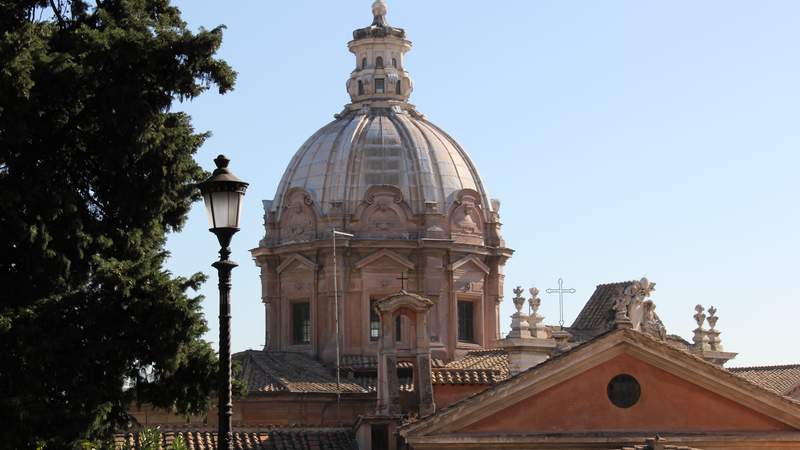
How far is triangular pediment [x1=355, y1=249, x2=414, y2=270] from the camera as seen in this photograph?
194 ft

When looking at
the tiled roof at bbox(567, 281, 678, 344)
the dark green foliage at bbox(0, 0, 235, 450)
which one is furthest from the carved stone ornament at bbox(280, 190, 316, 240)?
the dark green foliage at bbox(0, 0, 235, 450)

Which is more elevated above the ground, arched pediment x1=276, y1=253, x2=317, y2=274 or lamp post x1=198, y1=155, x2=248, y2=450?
arched pediment x1=276, y1=253, x2=317, y2=274

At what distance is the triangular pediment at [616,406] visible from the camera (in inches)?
1457

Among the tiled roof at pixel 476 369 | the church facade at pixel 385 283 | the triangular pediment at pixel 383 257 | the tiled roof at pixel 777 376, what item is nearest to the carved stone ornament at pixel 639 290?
the church facade at pixel 385 283

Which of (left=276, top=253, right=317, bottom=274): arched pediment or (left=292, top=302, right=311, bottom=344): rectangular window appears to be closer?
(left=276, top=253, right=317, bottom=274): arched pediment

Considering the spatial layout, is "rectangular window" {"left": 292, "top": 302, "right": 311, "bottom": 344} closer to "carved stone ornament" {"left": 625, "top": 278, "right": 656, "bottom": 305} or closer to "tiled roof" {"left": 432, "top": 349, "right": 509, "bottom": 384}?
"tiled roof" {"left": 432, "top": 349, "right": 509, "bottom": 384}

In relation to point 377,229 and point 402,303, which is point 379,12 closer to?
point 377,229

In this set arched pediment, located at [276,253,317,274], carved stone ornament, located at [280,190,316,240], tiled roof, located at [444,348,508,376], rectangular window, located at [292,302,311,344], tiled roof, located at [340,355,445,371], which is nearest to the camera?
tiled roof, located at [444,348,508,376]

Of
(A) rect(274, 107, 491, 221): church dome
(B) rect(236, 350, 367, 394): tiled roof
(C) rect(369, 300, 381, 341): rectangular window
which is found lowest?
(B) rect(236, 350, 367, 394): tiled roof

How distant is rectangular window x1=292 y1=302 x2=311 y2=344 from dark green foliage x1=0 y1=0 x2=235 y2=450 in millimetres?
30542

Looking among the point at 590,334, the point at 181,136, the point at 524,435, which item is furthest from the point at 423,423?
the point at 590,334

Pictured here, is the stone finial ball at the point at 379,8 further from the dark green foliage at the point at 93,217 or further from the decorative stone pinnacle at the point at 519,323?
the dark green foliage at the point at 93,217

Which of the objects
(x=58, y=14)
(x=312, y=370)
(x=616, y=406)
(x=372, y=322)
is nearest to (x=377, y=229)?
(x=372, y=322)

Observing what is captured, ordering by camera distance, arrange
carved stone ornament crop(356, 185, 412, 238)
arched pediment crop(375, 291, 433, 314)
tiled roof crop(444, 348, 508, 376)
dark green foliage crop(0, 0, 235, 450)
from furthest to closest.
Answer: carved stone ornament crop(356, 185, 412, 238) < tiled roof crop(444, 348, 508, 376) < arched pediment crop(375, 291, 433, 314) < dark green foliage crop(0, 0, 235, 450)
